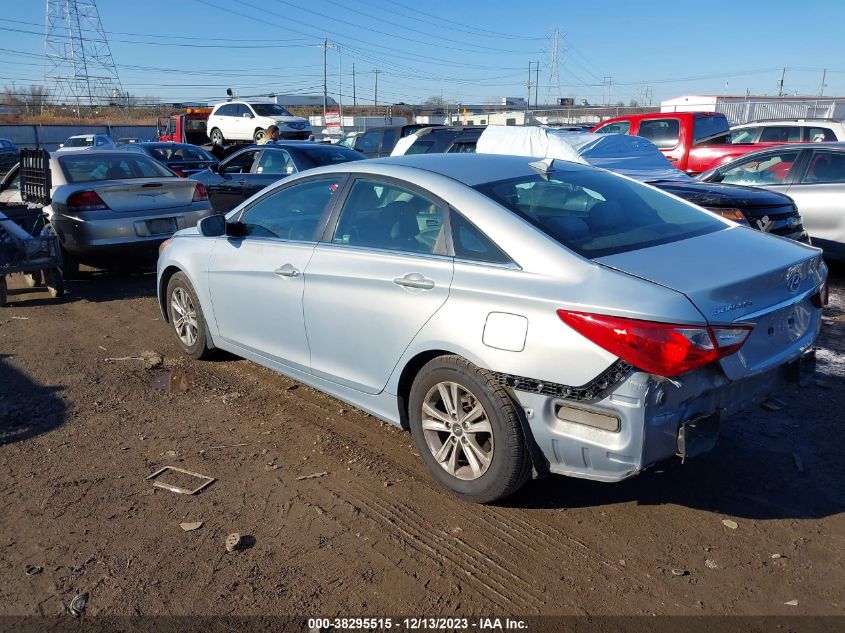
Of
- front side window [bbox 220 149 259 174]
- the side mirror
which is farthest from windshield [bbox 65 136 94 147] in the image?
the side mirror

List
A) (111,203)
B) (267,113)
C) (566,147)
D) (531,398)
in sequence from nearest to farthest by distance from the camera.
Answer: (531,398) → (111,203) → (566,147) → (267,113)

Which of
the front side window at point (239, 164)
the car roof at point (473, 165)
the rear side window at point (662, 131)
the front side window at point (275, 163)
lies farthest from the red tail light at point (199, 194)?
the rear side window at point (662, 131)

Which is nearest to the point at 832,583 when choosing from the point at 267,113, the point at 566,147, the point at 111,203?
the point at 566,147

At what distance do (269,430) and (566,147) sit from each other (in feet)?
20.5

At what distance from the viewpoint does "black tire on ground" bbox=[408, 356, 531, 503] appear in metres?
3.25

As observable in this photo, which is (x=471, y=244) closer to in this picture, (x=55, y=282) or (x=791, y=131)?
(x=55, y=282)

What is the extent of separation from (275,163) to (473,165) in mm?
7422

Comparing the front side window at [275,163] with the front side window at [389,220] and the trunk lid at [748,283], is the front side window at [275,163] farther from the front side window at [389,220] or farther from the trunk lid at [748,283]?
the trunk lid at [748,283]

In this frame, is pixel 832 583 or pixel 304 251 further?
pixel 304 251

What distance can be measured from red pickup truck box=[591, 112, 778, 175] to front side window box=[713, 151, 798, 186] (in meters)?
4.54

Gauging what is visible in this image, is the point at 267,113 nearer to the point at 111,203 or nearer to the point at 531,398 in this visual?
the point at 111,203

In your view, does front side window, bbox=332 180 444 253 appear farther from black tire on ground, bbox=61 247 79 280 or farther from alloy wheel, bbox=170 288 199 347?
black tire on ground, bbox=61 247 79 280

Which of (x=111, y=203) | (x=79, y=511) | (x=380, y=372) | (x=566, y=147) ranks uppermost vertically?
(x=566, y=147)

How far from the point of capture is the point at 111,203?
26.9ft
